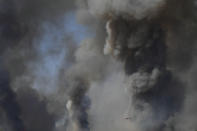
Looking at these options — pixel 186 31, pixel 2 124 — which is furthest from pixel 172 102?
pixel 2 124

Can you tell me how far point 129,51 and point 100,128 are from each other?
2569 cm

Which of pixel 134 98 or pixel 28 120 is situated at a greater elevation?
pixel 28 120

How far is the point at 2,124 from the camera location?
192 ft

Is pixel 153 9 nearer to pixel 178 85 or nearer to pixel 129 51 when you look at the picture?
pixel 129 51

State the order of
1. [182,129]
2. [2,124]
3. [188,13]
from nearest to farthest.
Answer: [188,13] < [182,129] < [2,124]

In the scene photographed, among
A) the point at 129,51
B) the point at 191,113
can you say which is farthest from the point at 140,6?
the point at 191,113

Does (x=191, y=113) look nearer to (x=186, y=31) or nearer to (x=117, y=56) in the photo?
(x=186, y=31)

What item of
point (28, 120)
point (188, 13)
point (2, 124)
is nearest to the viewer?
point (188, 13)

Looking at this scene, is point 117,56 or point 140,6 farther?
point 117,56

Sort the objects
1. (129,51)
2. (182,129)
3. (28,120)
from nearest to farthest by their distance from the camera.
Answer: (129,51) < (182,129) < (28,120)

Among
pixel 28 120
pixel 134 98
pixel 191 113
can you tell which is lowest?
pixel 134 98

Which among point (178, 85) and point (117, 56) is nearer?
point (117, 56)

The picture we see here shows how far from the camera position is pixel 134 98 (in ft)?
129

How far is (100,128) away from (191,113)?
54.7 feet
